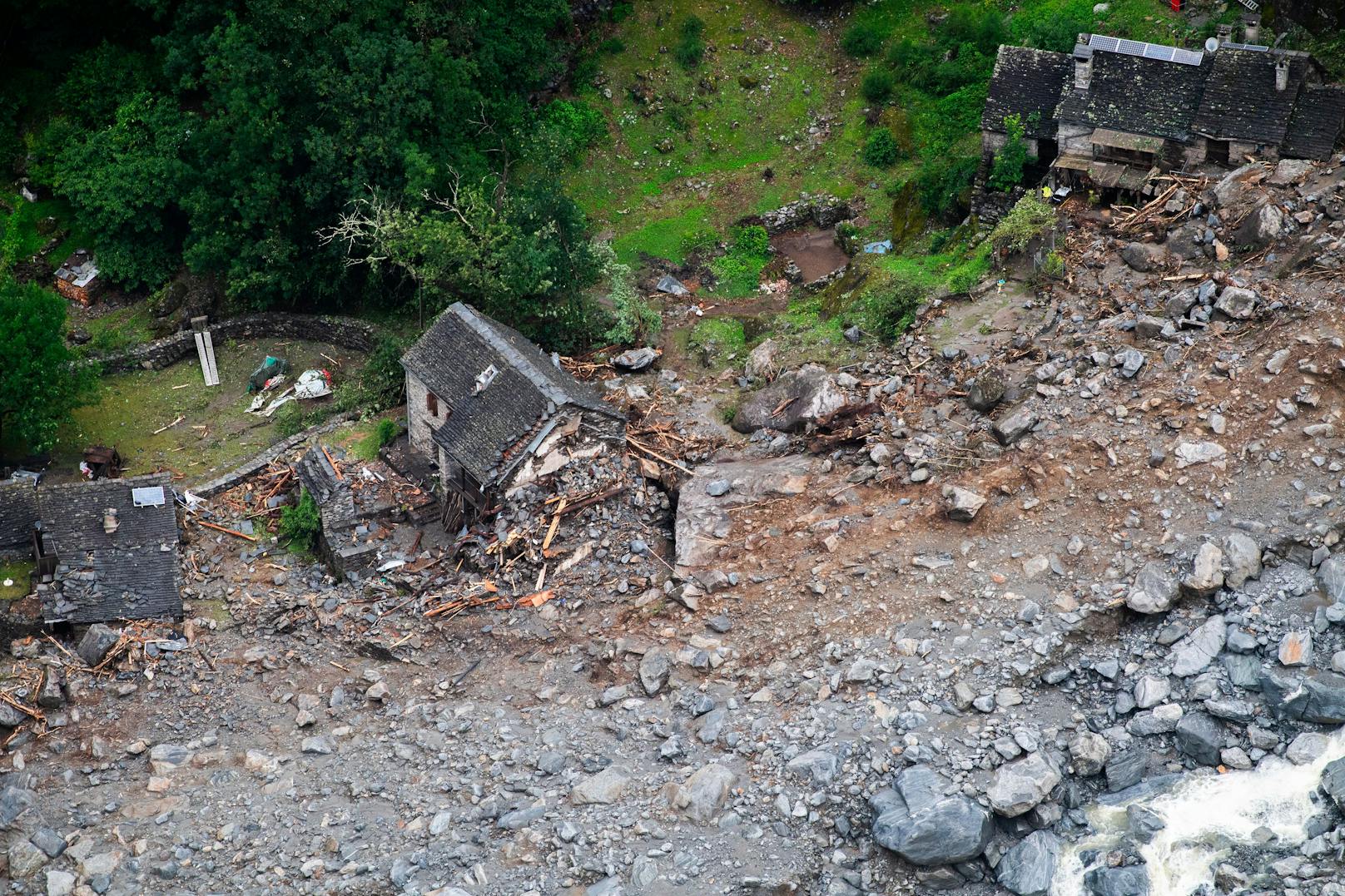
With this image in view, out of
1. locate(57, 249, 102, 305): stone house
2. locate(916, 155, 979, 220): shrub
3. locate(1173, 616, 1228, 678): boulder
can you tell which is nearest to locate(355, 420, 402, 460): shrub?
locate(57, 249, 102, 305): stone house

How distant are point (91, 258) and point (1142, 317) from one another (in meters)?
30.1

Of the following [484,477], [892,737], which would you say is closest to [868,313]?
[484,477]

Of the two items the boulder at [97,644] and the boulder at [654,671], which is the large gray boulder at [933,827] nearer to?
the boulder at [654,671]

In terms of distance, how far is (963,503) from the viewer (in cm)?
2422

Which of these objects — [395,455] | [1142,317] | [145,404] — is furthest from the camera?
[145,404]

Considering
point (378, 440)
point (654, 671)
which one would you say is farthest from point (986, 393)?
point (378, 440)

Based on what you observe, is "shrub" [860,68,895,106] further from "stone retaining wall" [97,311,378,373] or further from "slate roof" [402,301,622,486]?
"stone retaining wall" [97,311,378,373]

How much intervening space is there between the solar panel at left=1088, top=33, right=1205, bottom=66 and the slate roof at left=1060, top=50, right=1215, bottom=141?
13cm

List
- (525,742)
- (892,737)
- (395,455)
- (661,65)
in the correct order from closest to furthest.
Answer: (892,737) < (525,742) < (395,455) < (661,65)

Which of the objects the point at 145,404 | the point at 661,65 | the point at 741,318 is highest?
the point at 661,65

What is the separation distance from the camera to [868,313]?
3184 centimetres

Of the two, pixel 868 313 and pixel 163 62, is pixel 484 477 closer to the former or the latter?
pixel 868 313

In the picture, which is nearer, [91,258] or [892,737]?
[892,737]

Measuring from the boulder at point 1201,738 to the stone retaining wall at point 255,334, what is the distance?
24.2 meters
